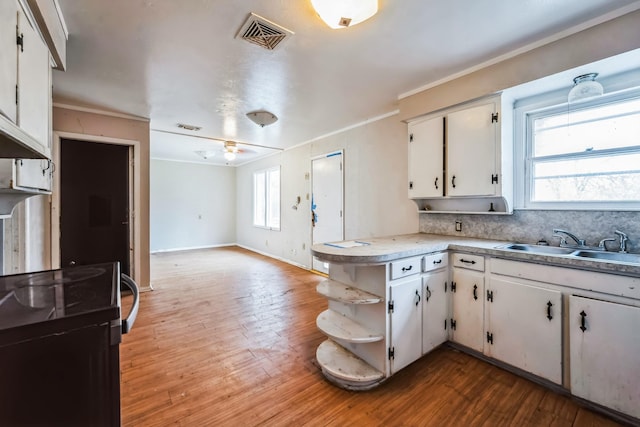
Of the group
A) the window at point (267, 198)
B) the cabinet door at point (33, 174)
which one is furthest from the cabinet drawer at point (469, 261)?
the window at point (267, 198)

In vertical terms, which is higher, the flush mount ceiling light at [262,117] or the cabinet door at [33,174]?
the flush mount ceiling light at [262,117]

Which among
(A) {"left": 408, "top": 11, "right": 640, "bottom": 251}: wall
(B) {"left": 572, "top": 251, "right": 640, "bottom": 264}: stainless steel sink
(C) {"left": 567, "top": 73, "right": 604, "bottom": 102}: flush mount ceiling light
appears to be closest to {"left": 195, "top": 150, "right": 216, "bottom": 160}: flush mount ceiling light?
(A) {"left": 408, "top": 11, "right": 640, "bottom": 251}: wall

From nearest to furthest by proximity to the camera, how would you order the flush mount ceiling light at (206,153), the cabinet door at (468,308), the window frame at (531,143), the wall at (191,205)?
the window frame at (531,143), the cabinet door at (468,308), the flush mount ceiling light at (206,153), the wall at (191,205)

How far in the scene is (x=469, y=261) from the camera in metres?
2.15

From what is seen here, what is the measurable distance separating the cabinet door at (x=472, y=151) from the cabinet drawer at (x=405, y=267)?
933 mm

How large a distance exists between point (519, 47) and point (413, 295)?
6.75ft

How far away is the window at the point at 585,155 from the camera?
190 centimetres

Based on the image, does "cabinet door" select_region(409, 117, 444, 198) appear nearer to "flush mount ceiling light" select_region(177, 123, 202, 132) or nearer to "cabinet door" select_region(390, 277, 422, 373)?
"cabinet door" select_region(390, 277, 422, 373)

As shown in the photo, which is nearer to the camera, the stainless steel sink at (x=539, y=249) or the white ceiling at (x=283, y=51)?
the white ceiling at (x=283, y=51)

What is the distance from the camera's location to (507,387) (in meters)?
1.81

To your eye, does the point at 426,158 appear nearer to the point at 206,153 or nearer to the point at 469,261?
the point at 469,261

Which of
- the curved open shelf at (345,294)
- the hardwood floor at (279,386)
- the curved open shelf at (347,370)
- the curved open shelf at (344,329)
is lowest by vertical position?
the hardwood floor at (279,386)

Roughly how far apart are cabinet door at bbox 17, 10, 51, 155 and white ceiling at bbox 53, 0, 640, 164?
467mm

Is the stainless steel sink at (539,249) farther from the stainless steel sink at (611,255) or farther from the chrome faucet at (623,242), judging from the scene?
the chrome faucet at (623,242)
